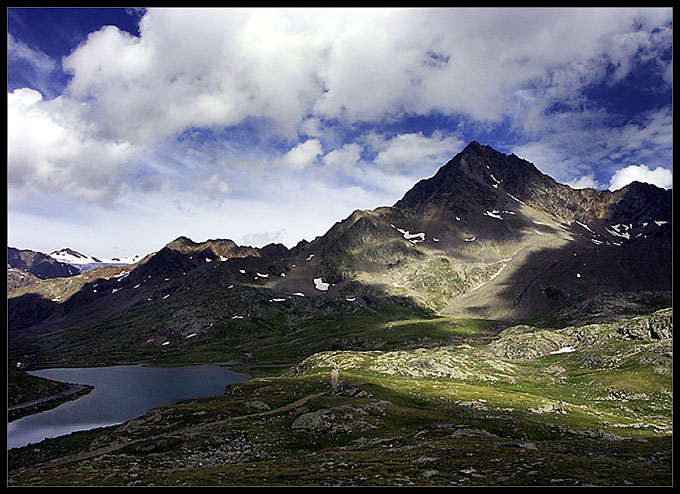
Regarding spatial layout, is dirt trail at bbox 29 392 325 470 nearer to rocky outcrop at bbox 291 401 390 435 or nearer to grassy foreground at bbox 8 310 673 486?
grassy foreground at bbox 8 310 673 486

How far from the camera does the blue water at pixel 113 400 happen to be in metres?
94.8

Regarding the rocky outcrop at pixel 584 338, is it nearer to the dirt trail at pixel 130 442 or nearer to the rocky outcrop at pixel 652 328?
the rocky outcrop at pixel 652 328

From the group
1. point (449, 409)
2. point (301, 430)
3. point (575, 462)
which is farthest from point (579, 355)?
point (575, 462)

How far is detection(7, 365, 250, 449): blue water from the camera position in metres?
94.8

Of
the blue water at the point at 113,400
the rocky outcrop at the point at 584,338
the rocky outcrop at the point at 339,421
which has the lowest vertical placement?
the blue water at the point at 113,400

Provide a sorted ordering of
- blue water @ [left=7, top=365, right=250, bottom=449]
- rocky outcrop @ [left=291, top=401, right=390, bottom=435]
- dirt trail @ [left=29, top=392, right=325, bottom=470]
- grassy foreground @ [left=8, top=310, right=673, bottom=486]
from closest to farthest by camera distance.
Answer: grassy foreground @ [left=8, top=310, right=673, bottom=486] < dirt trail @ [left=29, top=392, right=325, bottom=470] < rocky outcrop @ [left=291, top=401, right=390, bottom=435] < blue water @ [left=7, top=365, right=250, bottom=449]

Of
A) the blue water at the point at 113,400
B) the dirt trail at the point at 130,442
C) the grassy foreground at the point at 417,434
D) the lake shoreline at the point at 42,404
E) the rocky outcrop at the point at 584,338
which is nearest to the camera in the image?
the grassy foreground at the point at 417,434

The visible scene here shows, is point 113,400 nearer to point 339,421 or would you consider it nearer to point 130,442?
point 130,442

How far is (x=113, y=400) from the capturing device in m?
136

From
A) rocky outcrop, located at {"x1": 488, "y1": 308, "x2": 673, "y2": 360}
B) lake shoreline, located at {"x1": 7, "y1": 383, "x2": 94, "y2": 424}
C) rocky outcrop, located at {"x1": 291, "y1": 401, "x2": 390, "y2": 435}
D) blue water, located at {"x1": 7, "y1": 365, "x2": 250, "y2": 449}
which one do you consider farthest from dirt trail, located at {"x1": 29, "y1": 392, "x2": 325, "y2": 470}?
rocky outcrop, located at {"x1": 488, "y1": 308, "x2": 673, "y2": 360}

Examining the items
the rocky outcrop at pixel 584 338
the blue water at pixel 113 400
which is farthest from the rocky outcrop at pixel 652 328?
the blue water at pixel 113 400

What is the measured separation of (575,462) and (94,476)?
133 ft

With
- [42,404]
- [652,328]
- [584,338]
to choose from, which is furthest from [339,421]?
A: [584,338]

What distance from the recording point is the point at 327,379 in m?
111
